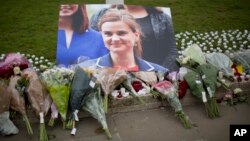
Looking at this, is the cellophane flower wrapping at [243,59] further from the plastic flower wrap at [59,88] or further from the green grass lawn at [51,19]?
the plastic flower wrap at [59,88]

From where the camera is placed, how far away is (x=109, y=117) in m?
A: 5.00

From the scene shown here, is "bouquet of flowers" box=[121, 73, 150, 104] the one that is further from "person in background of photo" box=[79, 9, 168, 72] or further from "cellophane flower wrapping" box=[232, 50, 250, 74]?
"cellophane flower wrapping" box=[232, 50, 250, 74]

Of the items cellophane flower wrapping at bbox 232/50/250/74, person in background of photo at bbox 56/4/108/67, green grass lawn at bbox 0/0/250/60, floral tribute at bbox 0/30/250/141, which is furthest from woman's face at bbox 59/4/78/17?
cellophane flower wrapping at bbox 232/50/250/74

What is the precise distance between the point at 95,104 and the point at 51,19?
11.1ft

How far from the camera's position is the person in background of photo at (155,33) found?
5867 mm

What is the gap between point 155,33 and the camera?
20.3 ft

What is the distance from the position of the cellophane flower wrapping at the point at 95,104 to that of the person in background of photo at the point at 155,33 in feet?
4.31

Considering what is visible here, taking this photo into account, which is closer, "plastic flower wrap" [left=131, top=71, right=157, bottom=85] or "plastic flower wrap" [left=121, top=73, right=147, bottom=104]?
"plastic flower wrap" [left=121, top=73, right=147, bottom=104]

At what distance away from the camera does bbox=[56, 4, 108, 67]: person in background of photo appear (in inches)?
227

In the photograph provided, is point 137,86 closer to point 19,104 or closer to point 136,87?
point 136,87

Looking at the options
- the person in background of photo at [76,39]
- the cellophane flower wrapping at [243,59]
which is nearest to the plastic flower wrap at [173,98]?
the person in background of photo at [76,39]

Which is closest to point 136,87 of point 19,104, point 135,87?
point 135,87

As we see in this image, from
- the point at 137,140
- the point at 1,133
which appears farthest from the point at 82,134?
the point at 1,133

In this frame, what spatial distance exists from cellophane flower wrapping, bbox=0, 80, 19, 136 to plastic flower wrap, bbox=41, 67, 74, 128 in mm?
531
